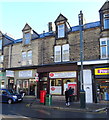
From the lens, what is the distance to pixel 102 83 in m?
14.5

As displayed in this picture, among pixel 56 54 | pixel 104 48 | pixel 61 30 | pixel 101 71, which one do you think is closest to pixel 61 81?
pixel 56 54

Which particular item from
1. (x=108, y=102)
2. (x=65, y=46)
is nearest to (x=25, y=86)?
(x=65, y=46)

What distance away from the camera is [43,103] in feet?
44.1

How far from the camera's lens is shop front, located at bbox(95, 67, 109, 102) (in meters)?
14.0

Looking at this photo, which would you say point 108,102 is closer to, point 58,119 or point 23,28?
point 58,119

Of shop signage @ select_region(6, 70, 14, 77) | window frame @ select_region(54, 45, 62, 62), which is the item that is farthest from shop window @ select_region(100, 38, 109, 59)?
shop signage @ select_region(6, 70, 14, 77)

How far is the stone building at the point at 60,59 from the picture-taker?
14.7 meters

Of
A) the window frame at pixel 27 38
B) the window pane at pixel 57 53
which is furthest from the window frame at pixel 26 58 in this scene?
the window pane at pixel 57 53

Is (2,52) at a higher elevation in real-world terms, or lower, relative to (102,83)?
higher

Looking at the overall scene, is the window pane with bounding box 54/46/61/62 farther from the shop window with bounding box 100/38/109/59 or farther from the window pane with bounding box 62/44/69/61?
the shop window with bounding box 100/38/109/59

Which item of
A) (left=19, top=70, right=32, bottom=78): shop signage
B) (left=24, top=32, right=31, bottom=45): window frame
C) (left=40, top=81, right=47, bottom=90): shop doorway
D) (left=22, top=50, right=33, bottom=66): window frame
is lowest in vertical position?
(left=40, top=81, right=47, bottom=90): shop doorway

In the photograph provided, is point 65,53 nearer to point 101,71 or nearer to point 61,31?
point 61,31

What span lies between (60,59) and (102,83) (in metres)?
5.64

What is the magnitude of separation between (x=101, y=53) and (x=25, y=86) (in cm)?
1112
